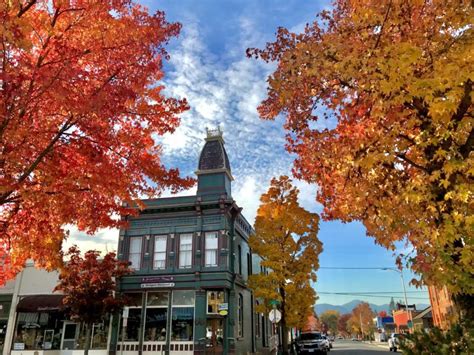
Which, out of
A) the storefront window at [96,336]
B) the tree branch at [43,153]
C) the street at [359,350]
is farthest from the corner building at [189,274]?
the tree branch at [43,153]

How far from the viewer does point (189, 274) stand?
Answer: 25.9m

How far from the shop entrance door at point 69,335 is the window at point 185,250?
8353mm

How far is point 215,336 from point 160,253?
6.63 meters

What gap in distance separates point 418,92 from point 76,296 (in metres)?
21.5

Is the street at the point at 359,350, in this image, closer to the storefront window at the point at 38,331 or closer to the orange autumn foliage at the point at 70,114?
the storefront window at the point at 38,331

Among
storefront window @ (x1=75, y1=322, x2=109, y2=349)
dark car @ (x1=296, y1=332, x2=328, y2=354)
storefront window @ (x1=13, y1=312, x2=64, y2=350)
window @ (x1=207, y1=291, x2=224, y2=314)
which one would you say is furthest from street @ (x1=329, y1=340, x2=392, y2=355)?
storefront window @ (x1=13, y1=312, x2=64, y2=350)

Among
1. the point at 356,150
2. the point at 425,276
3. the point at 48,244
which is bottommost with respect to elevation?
the point at 425,276

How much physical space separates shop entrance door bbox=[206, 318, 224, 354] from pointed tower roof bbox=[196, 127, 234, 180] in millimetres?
10118

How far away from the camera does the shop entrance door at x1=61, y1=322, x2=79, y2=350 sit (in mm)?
26422

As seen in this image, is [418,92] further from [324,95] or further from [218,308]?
[218,308]

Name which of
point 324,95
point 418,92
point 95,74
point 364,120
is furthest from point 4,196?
point 418,92

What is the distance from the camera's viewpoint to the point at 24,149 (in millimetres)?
9031

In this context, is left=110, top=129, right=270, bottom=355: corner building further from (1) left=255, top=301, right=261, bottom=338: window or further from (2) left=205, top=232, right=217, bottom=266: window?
(1) left=255, top=301, right=261, bottom=338: window

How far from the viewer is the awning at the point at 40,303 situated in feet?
86.0
